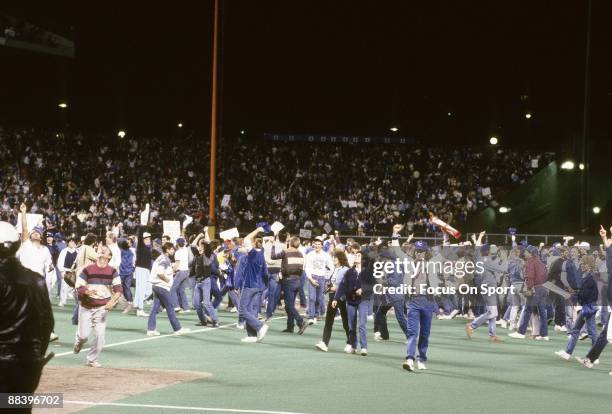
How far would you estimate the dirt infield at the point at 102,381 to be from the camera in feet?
36.6

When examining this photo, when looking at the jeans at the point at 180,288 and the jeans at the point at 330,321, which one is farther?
the jeans at the point at 180,288

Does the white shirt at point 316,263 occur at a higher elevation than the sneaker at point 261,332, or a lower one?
higher

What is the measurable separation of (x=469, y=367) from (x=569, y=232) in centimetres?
2447

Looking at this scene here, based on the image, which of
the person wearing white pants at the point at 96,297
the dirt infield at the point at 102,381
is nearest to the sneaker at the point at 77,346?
the person wearing white pants at the point at 96,297

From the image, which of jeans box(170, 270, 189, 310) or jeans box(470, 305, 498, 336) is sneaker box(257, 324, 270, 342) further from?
jeans box(170, 270, 189, 310)

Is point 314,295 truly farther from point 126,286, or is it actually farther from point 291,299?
point 126,286

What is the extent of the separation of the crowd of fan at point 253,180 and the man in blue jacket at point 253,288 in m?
20.4

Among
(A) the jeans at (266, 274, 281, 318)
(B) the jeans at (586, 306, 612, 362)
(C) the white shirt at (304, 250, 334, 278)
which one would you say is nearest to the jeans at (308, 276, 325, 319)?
(C) the white shirt at (304, 250, 334, 278)

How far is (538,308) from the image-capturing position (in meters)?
20.0

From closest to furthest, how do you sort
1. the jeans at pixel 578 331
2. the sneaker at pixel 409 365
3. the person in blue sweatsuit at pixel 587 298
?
the sneaker at pixel 409 365 → the person in blue sweatsuit at pixel 587 298 → the jeans at pixel 578 331

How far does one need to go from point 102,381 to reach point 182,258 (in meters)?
9.56

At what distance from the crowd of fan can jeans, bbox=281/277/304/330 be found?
1892cm

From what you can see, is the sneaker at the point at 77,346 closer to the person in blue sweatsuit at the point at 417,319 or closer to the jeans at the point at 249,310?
the jeans at the point at 249,310

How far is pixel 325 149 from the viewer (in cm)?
4997
